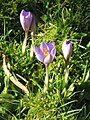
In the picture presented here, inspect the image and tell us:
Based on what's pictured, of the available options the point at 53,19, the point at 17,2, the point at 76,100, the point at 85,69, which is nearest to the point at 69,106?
the point at 76,100

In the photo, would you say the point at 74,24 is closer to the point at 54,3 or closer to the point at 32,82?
the point at 54,3

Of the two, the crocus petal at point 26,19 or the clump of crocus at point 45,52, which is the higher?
the crocus petal at point 26,19

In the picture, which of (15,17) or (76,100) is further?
(15,17)

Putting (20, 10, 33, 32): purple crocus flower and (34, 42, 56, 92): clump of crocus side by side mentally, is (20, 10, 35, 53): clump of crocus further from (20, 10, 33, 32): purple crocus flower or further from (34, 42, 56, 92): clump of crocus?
(34, 42, 56, 92): clump of crocus

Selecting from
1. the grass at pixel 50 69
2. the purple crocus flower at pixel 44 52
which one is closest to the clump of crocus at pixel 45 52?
the purple crocus flower at pixel 44 52

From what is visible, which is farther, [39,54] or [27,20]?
[27,20]

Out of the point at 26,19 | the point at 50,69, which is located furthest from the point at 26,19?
the point at 50,69

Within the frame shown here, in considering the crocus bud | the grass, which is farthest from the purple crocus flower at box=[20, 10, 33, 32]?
the crocus bud

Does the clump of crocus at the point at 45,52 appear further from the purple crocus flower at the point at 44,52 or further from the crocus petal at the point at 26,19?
the crocus petal at the point at 26,19

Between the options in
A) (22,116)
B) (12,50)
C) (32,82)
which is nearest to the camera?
(22,116)

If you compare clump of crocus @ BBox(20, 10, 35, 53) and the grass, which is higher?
clump of crocus @ BBox(20, 10, 35, 53)

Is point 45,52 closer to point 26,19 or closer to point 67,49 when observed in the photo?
point 67,49
